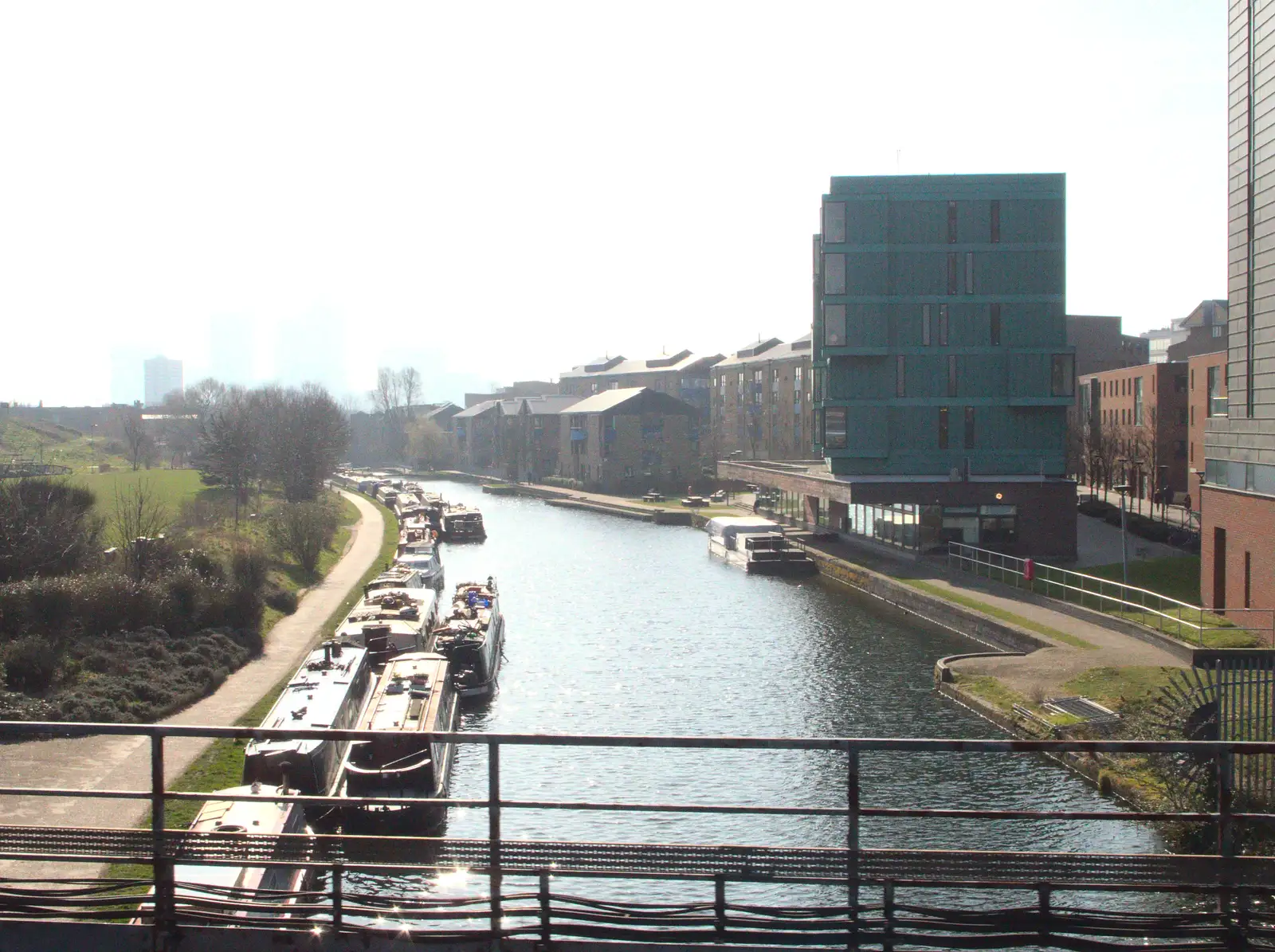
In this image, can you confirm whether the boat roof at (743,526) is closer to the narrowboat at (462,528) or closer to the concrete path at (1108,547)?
the concrete path at (1108,547)

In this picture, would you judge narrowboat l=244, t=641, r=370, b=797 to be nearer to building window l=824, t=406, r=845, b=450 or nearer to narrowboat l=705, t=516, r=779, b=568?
building window l=824, t=406, r=845, b=450

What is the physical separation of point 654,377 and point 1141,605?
9793 centimetres

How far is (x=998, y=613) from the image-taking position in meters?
29.4

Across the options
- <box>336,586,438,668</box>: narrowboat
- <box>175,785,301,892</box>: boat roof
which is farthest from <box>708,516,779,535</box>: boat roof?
<box>175,785,301,892</box>: boat roof

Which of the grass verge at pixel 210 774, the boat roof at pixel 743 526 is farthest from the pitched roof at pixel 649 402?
the grass verge at pixel 210 774

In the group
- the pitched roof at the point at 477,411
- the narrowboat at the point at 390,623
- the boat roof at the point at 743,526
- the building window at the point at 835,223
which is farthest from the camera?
the pitched roof at the point at 477,411

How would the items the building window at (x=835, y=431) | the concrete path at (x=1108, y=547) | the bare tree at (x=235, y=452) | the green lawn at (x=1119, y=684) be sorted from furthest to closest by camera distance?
the bare tree at (x=235, y=452) < the building window at (x=835, y=431) < the concrete path at (x=1108, y=547) < the green lawn at (x=1119, y=684)

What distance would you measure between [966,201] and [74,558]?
30.7m

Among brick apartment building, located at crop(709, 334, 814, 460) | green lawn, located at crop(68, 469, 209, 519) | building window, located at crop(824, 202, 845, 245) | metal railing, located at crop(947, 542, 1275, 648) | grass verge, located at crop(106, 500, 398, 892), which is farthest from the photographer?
brick apartment building, located at crop(709, 334, 814, 460)

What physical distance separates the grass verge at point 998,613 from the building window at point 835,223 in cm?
1275

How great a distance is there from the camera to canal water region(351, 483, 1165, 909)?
15.9 m

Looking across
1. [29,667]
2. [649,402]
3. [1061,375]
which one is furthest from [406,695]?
[649,402]

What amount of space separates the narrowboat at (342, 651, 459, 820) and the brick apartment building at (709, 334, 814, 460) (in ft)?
204

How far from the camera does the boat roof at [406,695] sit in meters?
19.1
